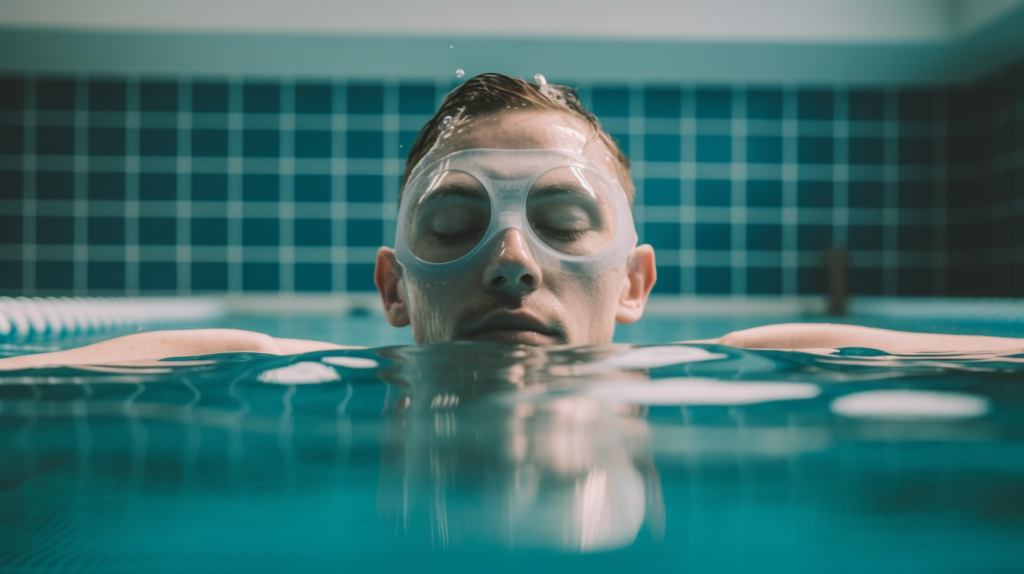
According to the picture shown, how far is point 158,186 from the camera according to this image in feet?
22.8

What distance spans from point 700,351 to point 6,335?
3409 millimetres

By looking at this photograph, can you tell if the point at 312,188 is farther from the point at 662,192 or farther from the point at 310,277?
the point at 662,192

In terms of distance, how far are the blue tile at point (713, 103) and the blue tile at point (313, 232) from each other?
332 centimetres

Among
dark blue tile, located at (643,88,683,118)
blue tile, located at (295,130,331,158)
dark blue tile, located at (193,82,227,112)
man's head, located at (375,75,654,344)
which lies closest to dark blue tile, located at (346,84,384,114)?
blue tile, located at (295,130,331,158)

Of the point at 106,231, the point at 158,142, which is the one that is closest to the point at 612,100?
the point at 158,142

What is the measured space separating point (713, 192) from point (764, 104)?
867 mm

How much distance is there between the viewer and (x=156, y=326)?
16.4ft

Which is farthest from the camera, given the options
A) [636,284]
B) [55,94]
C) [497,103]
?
[55,94]

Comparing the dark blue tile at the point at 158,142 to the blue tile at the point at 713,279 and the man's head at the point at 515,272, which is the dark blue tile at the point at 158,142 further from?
the man's head at the point at 515,272

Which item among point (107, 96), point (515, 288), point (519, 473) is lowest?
point (519, 473)

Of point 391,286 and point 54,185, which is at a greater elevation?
point 54,185

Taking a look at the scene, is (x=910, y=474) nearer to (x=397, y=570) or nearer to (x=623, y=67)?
(x=397, y=570)

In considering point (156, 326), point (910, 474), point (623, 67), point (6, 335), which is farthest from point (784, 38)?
point (910, 474)

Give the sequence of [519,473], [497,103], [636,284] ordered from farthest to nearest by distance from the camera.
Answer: [636,284], [497,103], [519,473]
